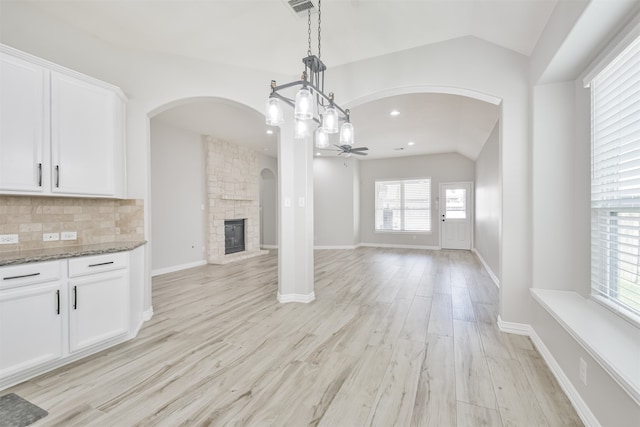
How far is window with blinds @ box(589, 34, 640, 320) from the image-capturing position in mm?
1637

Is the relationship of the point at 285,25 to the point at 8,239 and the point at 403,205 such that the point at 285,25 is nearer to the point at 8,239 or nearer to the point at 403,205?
the point at 8,239

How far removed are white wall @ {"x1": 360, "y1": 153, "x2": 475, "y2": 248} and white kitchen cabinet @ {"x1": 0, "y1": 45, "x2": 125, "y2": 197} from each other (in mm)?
7520

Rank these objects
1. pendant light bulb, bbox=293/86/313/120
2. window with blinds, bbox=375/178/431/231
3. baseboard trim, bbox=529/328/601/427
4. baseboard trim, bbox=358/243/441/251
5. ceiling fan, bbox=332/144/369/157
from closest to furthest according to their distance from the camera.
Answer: baseboard trim, bbox=529/328/601/427
pendant light bulb, bbox=293/86/313/120
ceiling fan, bbox=332/144/369/157
baseboard trim, bbox=358/243/441/251
window with blinds, bbox=375/178/431/231

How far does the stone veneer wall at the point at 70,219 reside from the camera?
236 centimetres

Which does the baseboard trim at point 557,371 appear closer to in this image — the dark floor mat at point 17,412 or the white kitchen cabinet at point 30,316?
the dark floor mat at point 17,412

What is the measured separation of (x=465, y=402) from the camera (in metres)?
1.73

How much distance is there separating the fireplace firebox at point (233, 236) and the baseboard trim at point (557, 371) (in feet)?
19.7

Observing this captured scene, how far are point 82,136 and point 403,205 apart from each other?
26.6 ft

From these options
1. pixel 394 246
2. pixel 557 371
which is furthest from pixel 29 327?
pixel 394 246

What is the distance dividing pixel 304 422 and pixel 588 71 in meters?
3.19

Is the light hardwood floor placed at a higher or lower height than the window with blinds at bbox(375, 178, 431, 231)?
lower

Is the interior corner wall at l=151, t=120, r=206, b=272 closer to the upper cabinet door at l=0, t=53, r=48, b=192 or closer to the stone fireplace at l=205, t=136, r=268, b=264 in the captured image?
the stone fireplace at l=205, t=136, r=268, b=264

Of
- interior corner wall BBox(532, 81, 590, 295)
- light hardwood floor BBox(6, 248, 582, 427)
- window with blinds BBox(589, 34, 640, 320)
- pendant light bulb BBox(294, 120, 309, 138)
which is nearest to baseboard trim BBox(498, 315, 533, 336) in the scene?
light hardwood floor BBox(6, 248, 582, 427)

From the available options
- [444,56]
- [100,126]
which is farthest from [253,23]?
[444,56]
